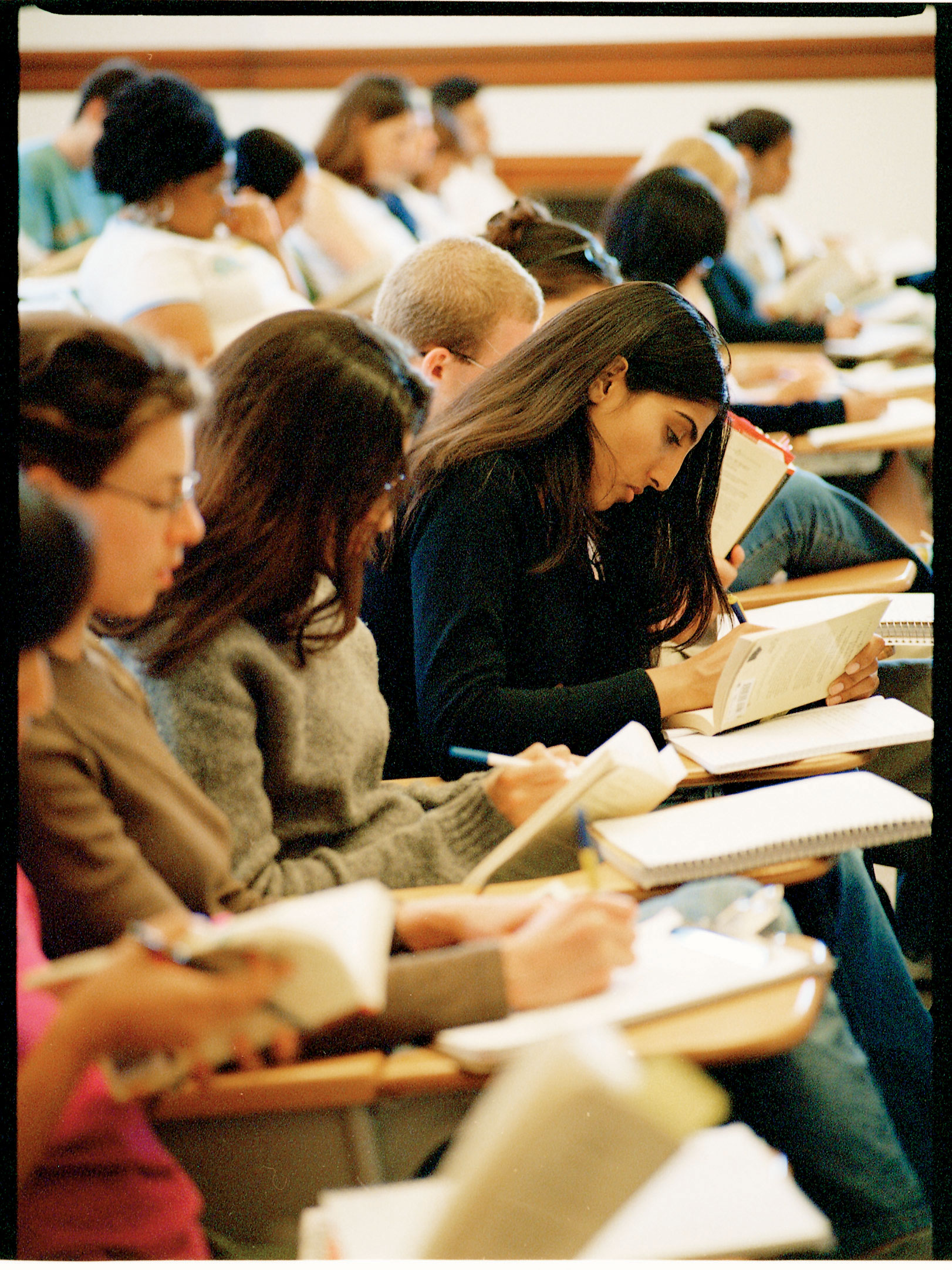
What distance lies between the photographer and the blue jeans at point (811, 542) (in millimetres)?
2521

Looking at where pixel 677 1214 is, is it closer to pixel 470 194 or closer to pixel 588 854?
pixel 588 854

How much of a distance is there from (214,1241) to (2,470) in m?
0.74

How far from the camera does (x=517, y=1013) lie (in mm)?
1014

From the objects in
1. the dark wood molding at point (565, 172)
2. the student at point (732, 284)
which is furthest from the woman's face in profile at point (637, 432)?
the dark wood molding at point (565, 172)

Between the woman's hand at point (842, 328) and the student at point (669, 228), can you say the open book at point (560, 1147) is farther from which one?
the woman's hand at point (842, 328)

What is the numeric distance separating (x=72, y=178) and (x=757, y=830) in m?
1.81

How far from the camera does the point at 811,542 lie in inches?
99.7

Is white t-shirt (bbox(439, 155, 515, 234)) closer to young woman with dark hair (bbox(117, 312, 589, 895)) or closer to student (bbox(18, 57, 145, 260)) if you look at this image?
student (bbox(18, 57, 145, 260))

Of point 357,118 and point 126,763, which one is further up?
point 357,118

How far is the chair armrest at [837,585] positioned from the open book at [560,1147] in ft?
4.69

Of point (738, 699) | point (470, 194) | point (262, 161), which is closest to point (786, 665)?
point (738, 699)

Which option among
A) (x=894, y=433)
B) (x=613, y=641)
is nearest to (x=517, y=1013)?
(x=613, y=641)

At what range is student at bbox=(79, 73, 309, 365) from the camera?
150 centimetres

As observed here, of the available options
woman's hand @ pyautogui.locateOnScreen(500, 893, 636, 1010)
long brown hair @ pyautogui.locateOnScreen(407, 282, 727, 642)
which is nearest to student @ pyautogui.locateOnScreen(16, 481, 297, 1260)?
woman's hand @ pyautogui.locateOnScreen(500, 893, 636, 1010)
